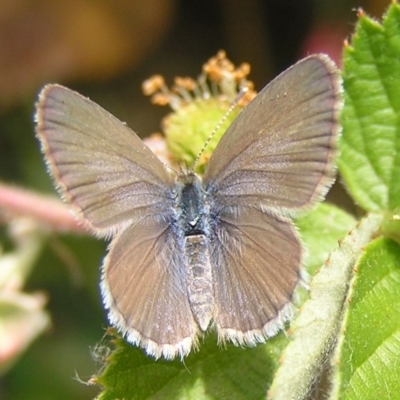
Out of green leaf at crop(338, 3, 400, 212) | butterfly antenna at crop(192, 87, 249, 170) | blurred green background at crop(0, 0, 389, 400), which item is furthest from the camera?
blurred green background at crop(0, 0, 389, 400)

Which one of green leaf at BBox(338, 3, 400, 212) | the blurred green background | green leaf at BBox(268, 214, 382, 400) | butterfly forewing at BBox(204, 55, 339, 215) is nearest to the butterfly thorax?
butterfly forewing at BBox(204, 55, 339, 215)

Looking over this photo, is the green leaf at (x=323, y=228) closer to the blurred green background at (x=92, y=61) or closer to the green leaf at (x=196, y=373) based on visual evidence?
the green leaf at (x=196, y=373)

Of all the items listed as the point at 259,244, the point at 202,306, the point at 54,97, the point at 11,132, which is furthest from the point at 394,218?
the point at 11,132

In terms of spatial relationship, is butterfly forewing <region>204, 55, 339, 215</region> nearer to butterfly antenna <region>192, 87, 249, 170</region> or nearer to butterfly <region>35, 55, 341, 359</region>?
butterfly <region>35, 55, 341, 359</region>

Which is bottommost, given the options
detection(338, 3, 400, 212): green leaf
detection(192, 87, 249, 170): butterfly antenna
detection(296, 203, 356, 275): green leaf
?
detection(296, 203, 356, 275): green leaf

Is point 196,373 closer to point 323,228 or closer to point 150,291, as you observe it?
point 150,291

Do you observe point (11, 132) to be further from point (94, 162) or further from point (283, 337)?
point (283, 337)

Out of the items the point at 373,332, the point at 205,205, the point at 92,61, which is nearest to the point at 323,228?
the point at 205,205

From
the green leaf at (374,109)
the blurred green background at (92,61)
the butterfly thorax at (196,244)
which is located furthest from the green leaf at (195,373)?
the blurred green background at (92,61)
